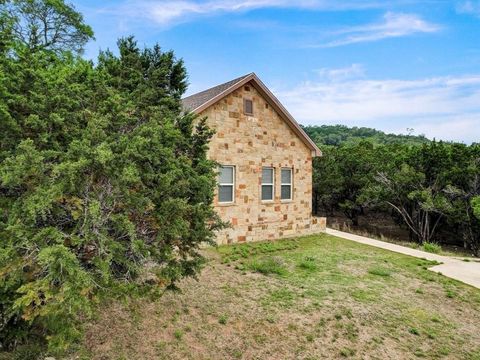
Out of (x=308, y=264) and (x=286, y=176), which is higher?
(x=286, y=176)

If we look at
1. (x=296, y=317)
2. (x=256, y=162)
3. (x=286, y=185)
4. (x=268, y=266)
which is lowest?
(x=296, y=317)

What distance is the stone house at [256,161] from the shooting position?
12.5 m

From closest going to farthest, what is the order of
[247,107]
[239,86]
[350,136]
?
[239,86] → [247,107] → [350,136]

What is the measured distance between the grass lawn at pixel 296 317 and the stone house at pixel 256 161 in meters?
3.30

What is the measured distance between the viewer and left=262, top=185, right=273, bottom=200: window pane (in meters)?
13.8

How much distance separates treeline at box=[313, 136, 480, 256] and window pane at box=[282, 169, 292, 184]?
8.78 meters

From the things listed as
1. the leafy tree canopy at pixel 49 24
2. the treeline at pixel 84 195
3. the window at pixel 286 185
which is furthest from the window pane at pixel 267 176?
the leafy tree canopy at pixel 49 24

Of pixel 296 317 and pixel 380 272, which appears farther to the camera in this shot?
pixel 380 272

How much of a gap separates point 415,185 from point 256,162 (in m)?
12.3

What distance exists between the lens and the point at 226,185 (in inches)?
499

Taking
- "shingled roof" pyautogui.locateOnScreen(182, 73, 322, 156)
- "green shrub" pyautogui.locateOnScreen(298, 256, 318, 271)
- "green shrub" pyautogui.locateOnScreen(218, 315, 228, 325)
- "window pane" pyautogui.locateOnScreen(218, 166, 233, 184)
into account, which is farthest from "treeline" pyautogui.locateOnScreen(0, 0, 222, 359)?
"window pane" pyautogui.locateOnScreen(218, 166, 233, 184)

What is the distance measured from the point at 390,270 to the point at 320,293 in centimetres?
368

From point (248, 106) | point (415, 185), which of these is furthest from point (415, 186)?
point (248, 106)

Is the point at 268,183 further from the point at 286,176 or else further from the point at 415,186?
the point at 415,186
